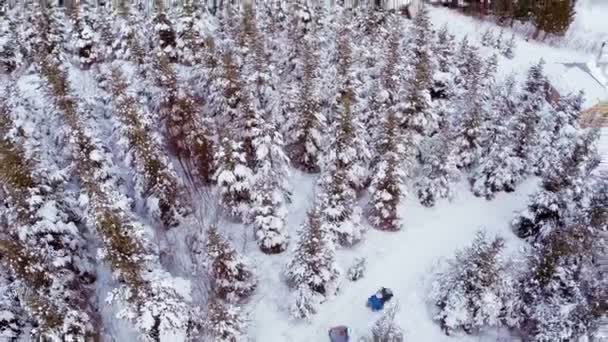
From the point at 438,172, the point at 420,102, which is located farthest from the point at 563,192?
the point at 420,102

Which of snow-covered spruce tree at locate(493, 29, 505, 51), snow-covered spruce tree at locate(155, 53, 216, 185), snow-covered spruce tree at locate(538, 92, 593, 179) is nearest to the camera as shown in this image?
snow-covered spruce tree at locate(155, 53, 216, 185)

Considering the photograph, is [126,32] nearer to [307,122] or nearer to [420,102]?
[307,122]

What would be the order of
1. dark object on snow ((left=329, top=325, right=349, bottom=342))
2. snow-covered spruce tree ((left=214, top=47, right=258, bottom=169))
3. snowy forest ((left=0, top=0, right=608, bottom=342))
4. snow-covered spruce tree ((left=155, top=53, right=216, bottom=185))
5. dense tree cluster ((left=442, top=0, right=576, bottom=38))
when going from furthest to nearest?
dense tree cluster ((left=442, top=0, right=576, bottom=38)) < snow-covered spruce tree ((left=214, top=47, right=258, bottom=169)) < snow-covered spruce tree ((left=155, top=53, right=216, bottom=185)) < dark object on snow ((left=329, top=325, right=349, bottom=342)) < snowy forest ((left=0, top=0, right=608, bottom=342))

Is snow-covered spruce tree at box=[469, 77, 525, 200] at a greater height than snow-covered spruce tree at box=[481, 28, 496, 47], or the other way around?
snow-covered spruce tree at box=[481, 28, 496, 47]

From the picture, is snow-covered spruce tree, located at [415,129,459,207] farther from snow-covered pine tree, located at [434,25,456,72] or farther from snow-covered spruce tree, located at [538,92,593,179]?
snow-covered pine tree, located at [434,25,456,72]

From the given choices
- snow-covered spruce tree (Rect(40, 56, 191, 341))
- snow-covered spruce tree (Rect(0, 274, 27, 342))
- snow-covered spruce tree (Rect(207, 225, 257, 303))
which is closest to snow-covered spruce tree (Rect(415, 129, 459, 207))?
snow-covered spruce tree (Rect(207, 225, 257, 303))

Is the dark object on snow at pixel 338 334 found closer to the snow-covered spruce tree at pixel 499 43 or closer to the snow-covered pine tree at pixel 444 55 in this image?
the snow-covered pine tree at pixel 444 55

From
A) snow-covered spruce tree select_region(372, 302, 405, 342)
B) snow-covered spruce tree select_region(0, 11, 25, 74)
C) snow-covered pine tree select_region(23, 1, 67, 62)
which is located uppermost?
snow-covered pine tree select_region(23, 1, 67, 62)

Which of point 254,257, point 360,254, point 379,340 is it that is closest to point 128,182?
point 254,257
